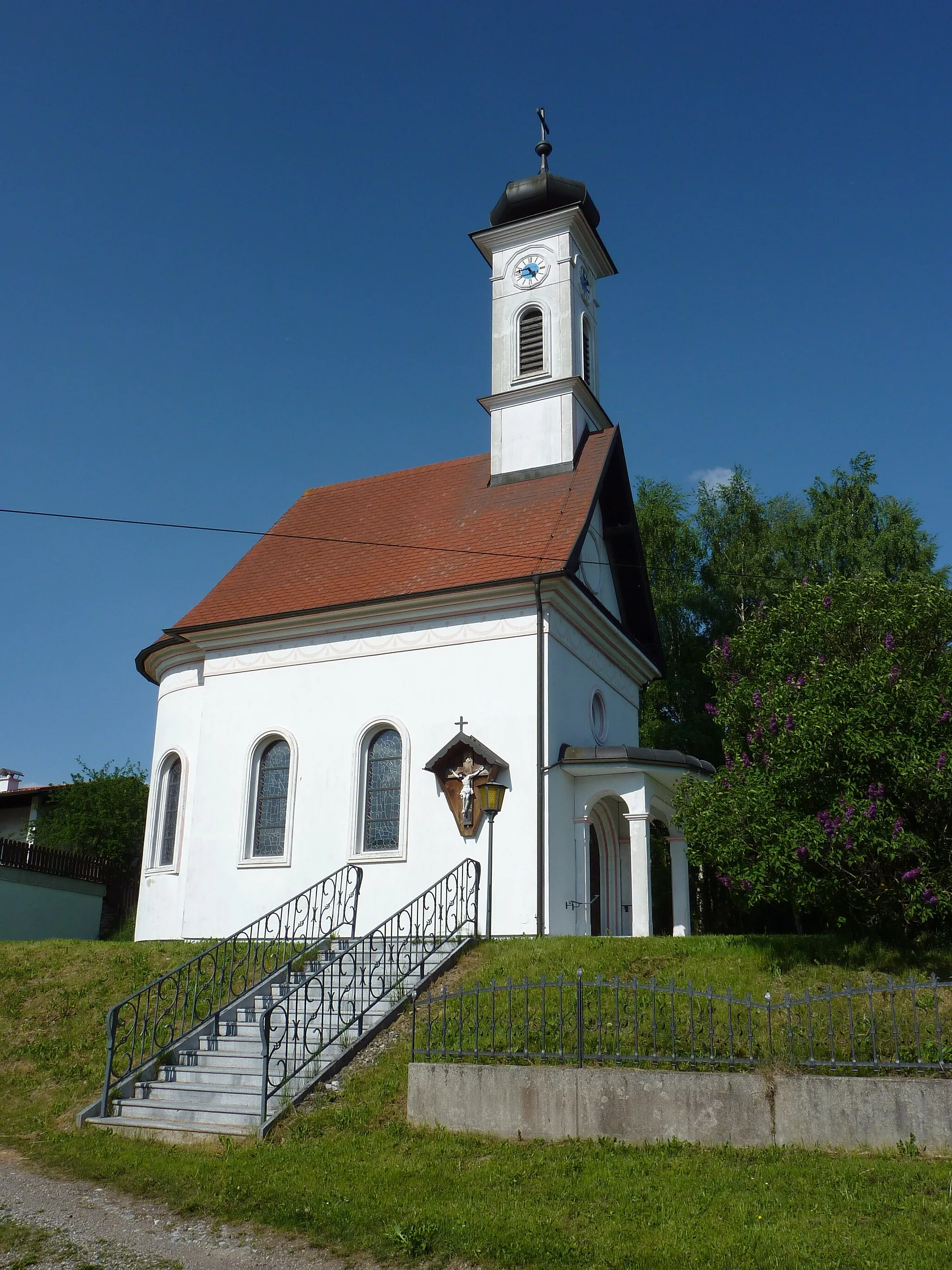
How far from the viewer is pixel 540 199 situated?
2341 cm

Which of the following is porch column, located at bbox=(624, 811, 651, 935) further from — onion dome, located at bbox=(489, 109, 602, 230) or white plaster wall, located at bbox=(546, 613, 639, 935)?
onion dome, located at bbox=(489, 109, 602, 230)

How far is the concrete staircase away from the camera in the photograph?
34.1 feet

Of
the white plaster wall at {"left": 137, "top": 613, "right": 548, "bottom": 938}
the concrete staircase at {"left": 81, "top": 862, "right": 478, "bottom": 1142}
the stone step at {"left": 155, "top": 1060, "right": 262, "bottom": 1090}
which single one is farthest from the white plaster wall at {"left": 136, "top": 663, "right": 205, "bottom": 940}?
the stone step at {"left": 155, "top": 1060, "right": 262, "bottom": 1090}

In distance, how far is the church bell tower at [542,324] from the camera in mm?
21422

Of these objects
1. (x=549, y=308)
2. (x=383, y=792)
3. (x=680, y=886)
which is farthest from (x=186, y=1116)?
(x=549, y=308)

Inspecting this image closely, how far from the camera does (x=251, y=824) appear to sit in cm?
1895

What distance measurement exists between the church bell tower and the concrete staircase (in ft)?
36.5

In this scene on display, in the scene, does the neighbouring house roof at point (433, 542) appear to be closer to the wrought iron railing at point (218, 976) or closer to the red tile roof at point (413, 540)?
the red tile roof at point (413, 540)

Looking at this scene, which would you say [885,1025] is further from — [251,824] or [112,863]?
[112,863]

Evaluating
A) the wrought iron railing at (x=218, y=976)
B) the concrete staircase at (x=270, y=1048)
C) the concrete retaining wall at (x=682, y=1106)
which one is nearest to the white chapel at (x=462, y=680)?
the wrought iron railing at (x=218, y=976)

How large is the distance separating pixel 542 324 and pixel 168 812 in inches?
505

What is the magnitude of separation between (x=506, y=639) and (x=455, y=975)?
20.6ft

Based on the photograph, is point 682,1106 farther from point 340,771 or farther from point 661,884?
point 661,884

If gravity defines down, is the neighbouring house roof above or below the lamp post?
above
